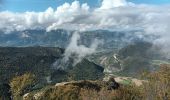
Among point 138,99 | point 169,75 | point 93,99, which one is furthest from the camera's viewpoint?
point 138,99

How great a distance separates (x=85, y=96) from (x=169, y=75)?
4303 cm

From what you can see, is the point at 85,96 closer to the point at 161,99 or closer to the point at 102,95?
the point at 102,95

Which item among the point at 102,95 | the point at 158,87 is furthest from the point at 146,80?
the point at 102,95

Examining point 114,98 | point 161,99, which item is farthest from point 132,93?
point 161,99

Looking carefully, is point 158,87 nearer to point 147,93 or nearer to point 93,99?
point 147,93

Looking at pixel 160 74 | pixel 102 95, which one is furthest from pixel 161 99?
pixel 102 95

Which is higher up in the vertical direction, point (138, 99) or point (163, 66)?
point (163, 66)

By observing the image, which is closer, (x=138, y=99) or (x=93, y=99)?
(x=93, y=99)

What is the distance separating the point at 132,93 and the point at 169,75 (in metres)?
27.6

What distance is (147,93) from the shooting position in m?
175

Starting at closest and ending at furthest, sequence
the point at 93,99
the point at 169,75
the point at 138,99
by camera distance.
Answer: the point at 93,99, the point at 169,75, the point at 138,99

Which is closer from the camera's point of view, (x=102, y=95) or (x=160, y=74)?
(x=102, y=95)

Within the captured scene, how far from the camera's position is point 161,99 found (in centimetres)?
16738

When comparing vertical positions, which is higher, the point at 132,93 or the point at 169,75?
the point at 169,75
